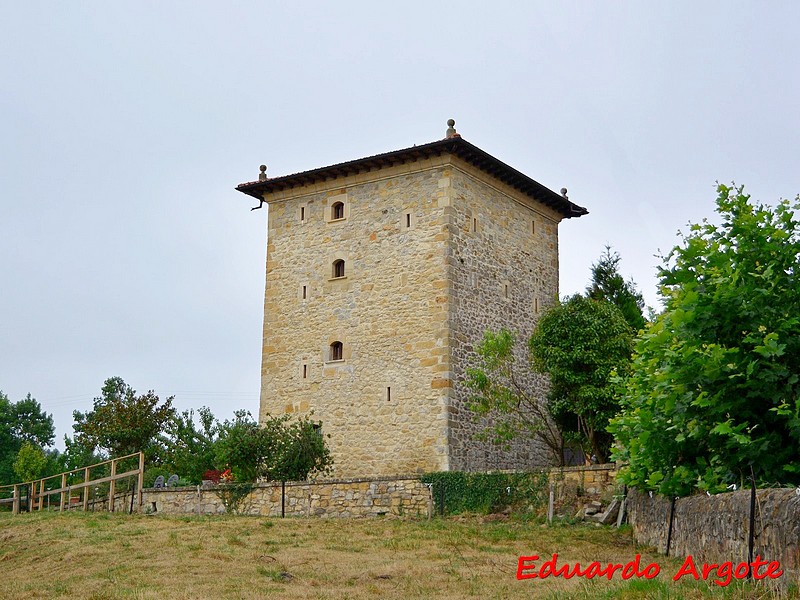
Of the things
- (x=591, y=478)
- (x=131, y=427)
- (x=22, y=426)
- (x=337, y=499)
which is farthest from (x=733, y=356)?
(x=22, y=426)

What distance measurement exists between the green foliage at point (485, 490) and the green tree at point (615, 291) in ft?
34.8

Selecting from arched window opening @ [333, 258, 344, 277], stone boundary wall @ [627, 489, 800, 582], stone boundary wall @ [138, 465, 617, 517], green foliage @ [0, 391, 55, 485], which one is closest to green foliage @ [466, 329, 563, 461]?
stone boundary wall @ [138, 465, 617, 517]

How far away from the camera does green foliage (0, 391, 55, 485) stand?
6494 cm

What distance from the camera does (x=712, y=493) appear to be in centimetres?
998

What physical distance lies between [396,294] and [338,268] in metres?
2.22

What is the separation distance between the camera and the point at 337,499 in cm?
2191

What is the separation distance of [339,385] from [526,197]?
791cm

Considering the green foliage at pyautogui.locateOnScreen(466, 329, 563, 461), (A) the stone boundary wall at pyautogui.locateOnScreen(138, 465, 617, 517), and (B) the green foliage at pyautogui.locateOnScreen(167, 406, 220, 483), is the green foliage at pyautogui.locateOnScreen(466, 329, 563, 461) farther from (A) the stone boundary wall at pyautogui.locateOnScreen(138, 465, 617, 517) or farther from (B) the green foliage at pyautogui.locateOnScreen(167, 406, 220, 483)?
(B) the green foliage at pyautogui.locateOnScreen(167, 406, 220, 483)

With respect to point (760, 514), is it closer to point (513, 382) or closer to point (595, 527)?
point (595, 527)

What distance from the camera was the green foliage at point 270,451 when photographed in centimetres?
2338

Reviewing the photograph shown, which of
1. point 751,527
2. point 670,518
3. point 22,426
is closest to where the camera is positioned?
point 751,527

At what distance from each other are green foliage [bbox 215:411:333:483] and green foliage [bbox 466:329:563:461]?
4201 mm

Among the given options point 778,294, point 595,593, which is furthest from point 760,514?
point 778,294

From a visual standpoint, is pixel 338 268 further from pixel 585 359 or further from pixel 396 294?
pixel 585 359
